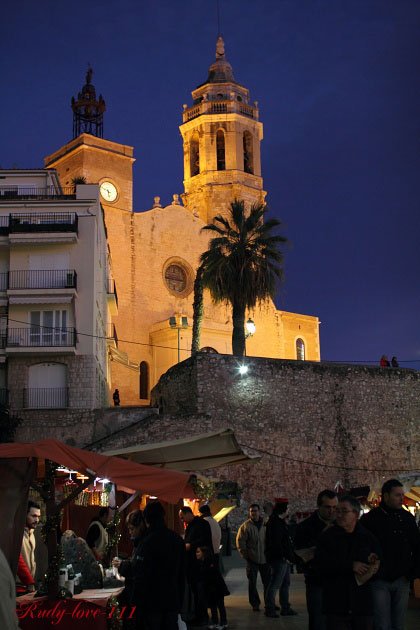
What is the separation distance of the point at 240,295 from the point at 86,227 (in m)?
6.86

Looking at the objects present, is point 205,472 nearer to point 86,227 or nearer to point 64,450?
point 86,227

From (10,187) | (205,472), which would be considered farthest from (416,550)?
(10,187)

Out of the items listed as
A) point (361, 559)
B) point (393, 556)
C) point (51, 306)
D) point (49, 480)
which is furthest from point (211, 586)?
point (51, 306)

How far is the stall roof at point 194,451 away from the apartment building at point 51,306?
55.2ft

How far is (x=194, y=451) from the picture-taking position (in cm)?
1372

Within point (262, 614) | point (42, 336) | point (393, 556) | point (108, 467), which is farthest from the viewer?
point (42, 336)

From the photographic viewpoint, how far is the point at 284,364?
108 feet

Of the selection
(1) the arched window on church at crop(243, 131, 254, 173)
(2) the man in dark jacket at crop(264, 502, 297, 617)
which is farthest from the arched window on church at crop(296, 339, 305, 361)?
(2) the man in dark jacket at crop(264, 502, 297, 617)

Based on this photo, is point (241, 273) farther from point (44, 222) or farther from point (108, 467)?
point (108, 467)

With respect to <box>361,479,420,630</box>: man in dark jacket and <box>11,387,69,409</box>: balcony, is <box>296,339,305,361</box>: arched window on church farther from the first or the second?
<box>361,479,420,630</box>: man in dark jacket

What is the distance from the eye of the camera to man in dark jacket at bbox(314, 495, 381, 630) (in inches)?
261

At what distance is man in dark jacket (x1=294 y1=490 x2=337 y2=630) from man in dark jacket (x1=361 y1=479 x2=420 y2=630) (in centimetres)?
61

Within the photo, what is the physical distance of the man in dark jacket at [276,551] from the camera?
11.8 metres

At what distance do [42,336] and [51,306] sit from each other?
125 cm
